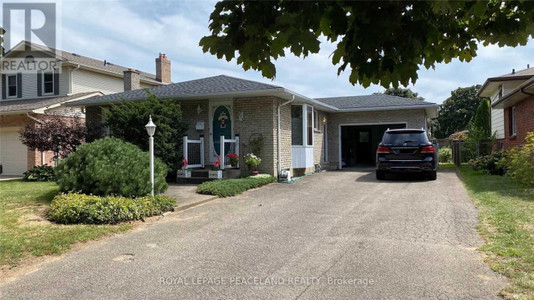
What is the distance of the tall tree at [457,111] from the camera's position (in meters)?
50.7

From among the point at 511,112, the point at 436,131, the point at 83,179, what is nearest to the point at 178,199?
the point at 83,179

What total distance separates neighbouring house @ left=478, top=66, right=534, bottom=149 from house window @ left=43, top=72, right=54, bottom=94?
21.5 m

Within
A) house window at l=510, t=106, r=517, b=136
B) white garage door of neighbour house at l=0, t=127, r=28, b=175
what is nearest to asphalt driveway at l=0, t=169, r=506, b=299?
house window at l=510, t=106, r=517, b=136

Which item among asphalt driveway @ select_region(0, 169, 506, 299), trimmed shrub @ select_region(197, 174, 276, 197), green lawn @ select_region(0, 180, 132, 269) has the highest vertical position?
trimmed shrub @ select_region(197, 174, 276, 197)

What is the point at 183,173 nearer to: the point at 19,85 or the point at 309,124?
the point at 309,124

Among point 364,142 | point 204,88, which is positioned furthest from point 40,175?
point 364,142

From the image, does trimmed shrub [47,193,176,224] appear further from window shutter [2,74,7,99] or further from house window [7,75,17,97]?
window shutter [2,74,7,99]

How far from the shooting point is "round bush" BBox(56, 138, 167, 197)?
779cm

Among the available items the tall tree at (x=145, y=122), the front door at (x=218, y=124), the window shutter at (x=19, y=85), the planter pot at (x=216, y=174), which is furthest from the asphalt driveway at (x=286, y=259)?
the window shutter at (x=19, y=85)

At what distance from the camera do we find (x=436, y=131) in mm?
52438

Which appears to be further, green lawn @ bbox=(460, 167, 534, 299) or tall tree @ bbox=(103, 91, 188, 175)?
tall tree @ bbox=(103, 91, 188, 175)

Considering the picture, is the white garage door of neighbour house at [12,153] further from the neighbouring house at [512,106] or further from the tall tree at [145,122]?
the neighbouring house at [512,106]

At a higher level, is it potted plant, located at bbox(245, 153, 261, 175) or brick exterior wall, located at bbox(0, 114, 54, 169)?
brick exterior wall, located at bbox(0, 114, 54, 169)

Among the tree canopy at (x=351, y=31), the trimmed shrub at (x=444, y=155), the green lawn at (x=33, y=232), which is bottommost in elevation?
the green lawn at (x=33, y=232)
